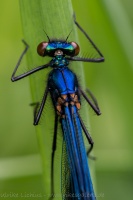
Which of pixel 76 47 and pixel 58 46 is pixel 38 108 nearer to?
pixel 58 46

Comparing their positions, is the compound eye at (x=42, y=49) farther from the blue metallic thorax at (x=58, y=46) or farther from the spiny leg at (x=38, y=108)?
the spiny leg at (x=38, y=108)

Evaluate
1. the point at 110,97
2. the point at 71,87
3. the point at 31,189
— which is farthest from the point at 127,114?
the point at 31,189

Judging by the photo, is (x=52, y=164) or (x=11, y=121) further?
(x=11, y=121)

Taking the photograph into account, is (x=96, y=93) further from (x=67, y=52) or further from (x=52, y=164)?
(x=52, y=164)

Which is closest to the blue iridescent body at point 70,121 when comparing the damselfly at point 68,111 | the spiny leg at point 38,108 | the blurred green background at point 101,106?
the damselfly at point 68,111

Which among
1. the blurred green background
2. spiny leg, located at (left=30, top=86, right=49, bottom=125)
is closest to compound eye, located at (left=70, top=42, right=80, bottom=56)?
the blurred green background

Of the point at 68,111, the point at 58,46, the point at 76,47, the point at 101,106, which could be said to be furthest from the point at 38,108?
the point at 101,106
